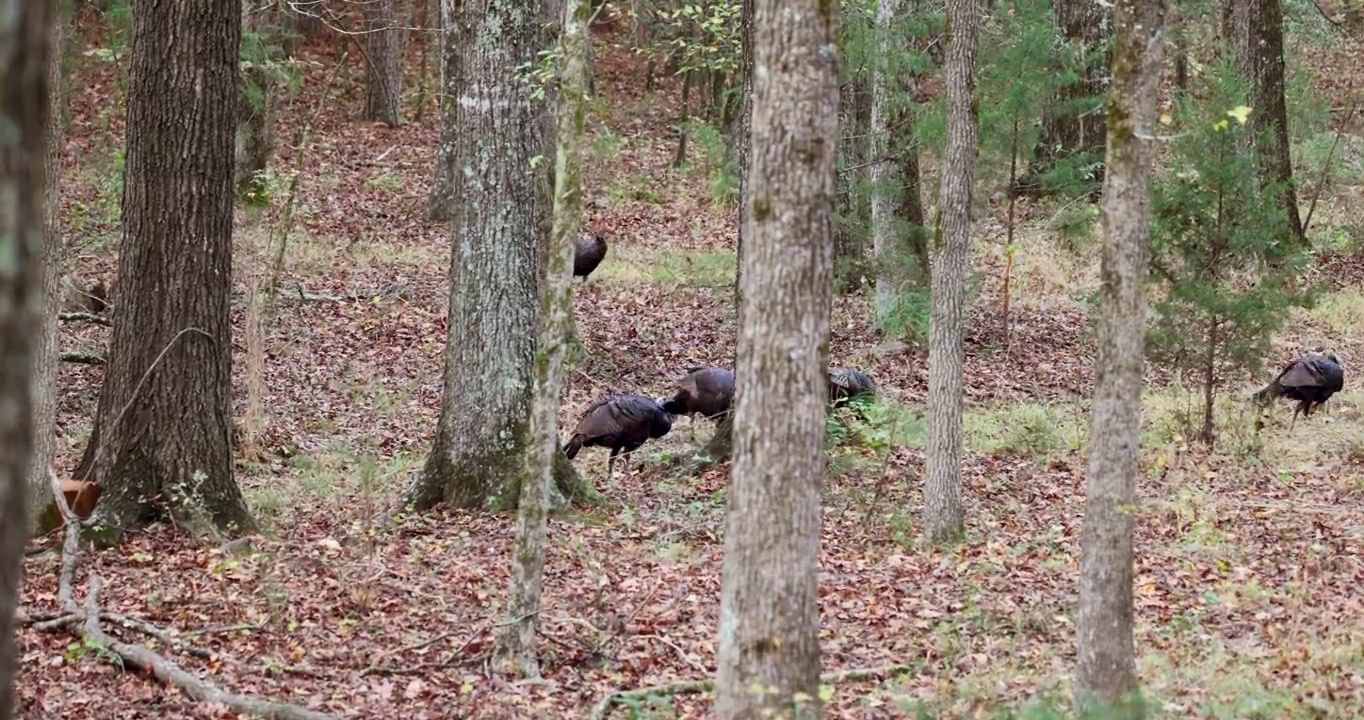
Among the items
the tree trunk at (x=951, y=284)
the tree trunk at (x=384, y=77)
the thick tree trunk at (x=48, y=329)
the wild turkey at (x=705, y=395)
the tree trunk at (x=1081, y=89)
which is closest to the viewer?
the thick tree trunk at (x=48, y=329)

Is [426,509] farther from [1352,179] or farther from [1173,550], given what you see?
[1352,179]

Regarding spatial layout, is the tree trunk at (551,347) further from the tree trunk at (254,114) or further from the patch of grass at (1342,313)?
the patch of grass at (1342,313)

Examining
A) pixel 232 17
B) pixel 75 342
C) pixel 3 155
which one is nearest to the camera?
pixel 3 155

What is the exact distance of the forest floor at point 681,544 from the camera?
7266 mm

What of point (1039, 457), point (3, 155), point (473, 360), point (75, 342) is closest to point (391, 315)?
point (75, 342)

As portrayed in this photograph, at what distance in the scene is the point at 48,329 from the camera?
9.56m

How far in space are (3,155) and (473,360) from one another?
875 centimetres

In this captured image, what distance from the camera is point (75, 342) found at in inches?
631

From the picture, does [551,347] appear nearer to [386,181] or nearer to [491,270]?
[491,270]

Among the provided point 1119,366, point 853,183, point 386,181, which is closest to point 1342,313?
point 853,183

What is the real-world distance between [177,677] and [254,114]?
1706cm

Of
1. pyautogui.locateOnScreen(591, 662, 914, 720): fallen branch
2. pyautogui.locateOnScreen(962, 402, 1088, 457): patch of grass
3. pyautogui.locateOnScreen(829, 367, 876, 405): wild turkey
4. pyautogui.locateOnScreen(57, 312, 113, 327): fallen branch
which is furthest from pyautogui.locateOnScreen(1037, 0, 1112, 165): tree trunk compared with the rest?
pyautogui.locateOnScreen(591, 662, 914, 720): fallen branch

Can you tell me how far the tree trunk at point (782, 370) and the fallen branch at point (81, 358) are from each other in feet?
37.7

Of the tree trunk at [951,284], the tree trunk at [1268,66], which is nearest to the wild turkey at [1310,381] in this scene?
the tree trunk at [951,284]
